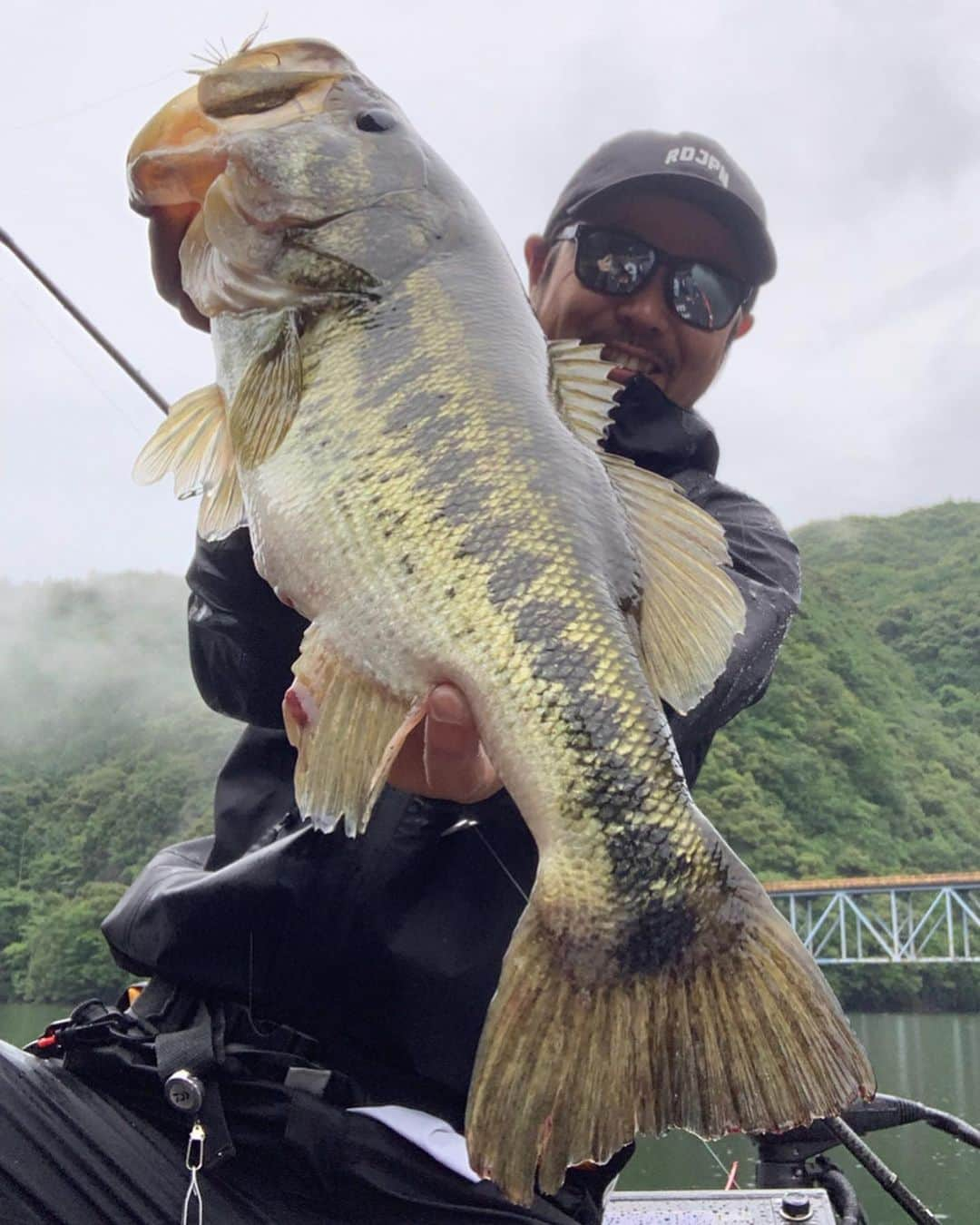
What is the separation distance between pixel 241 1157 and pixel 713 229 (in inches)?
114

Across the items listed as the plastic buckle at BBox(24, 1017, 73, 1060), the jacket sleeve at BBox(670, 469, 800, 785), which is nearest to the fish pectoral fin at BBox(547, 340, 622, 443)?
the jacket sleeve at BBox(670, 469, 800, 785)

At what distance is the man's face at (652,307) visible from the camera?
3363mm

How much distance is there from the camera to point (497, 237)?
242 cm

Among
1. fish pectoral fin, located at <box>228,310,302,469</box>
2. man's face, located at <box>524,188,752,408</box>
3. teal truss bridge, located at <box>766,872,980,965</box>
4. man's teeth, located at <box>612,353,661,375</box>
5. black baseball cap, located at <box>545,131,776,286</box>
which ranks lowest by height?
teal truss bridge, located at <box>766,872,980,965</box>

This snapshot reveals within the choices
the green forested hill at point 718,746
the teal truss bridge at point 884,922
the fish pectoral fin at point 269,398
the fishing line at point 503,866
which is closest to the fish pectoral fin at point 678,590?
the fish pectoral fin at point 269,398

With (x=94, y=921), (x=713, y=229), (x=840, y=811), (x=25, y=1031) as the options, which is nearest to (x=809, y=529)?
(x=840, y=811)

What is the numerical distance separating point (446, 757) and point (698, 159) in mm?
2414

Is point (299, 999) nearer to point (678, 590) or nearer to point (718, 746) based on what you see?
point (678, 590)

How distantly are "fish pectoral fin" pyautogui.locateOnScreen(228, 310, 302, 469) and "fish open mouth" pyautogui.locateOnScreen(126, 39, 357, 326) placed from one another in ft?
1.35

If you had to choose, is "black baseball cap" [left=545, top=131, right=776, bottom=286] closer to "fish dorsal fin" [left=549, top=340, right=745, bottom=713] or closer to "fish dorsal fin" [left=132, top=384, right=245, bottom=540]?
"fish dorsal fin" [left=549, top=340, right=745, bottom=713]

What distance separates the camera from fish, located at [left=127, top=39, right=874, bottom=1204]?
5.05 ft

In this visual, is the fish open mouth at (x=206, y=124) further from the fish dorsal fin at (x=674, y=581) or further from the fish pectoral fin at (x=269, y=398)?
the fish dorsal fin at (x=674, y=581)

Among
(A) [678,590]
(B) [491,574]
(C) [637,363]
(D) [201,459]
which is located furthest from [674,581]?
(C) [637,363]

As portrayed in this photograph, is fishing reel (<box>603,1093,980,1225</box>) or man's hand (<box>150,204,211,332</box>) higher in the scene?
man's hand (<box>150,204,211,332</box>)
